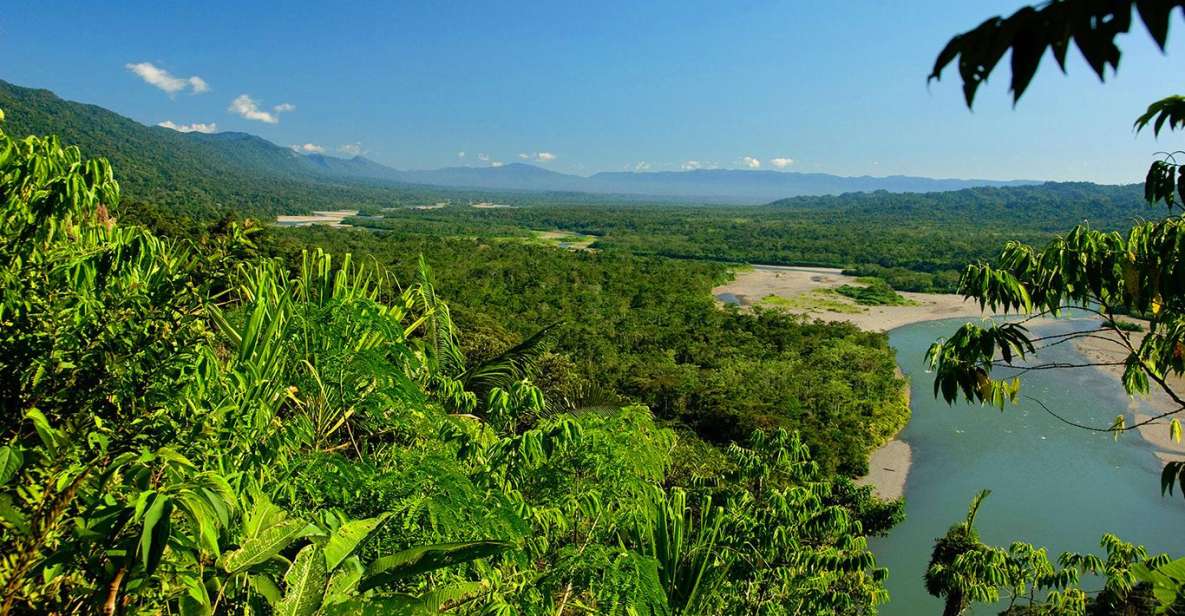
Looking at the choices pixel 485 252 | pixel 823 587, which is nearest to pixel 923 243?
pixel 485 252

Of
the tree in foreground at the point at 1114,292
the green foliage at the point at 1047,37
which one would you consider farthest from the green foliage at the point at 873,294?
the green foliage at the point at 1047,37

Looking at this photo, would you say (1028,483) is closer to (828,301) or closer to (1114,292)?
(1114,292)

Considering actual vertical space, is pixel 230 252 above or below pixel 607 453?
above

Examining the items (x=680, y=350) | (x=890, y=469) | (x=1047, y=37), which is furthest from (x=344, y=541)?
(x=680, y=350)

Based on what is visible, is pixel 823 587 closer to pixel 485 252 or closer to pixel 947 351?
pixel 947 351

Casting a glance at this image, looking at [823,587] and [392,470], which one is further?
[823,587]

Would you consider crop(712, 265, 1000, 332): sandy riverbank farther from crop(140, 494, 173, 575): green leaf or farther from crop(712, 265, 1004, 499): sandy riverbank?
crop(140, 494, 173, 575): green leaf

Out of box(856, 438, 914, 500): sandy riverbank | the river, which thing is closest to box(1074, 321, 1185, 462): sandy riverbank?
the river
